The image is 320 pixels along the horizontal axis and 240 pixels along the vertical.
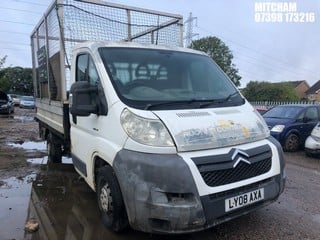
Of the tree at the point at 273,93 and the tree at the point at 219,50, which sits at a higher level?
the tree at the point at 219,50

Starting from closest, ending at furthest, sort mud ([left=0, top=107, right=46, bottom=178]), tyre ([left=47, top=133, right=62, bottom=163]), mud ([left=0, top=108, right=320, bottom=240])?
mud ([left=0, top=108, right=320, bottom=240])
tyre ([left=47, top=133, right=62, bottom=163])
mud ([left=0, top=107, right=46, bottom=178])

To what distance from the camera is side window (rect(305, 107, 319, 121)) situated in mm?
10750

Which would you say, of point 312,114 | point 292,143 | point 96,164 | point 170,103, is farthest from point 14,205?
point 312,114

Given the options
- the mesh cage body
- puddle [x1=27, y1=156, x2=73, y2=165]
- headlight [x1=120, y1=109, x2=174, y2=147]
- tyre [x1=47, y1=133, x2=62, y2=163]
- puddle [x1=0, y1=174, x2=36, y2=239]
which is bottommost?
puddle [x1=27, y1=156, x2=73, y2=165]

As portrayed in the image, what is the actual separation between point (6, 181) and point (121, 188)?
13.0 ft

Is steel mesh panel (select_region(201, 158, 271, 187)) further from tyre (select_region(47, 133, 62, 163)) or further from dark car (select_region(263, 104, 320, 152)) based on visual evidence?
dark car (select_region(263, 104, 320, 152))

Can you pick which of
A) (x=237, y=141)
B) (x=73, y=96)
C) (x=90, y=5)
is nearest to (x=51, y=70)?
(x=90, y=5)

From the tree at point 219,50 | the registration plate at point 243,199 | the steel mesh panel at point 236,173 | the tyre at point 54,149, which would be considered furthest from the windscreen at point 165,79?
the tree at point 219,50

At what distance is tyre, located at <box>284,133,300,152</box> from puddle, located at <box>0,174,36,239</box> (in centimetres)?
708

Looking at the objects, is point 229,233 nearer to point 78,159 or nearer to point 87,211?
point 87,211

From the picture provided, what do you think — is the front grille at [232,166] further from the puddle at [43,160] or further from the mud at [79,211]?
the puddle at [43,160]

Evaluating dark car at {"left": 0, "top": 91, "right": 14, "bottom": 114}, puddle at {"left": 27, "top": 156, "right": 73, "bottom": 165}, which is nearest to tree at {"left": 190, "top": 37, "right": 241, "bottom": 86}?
dark car at {"left": 0, "top": 91, "right": 14, "bottom": 114}

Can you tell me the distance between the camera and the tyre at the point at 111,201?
11.8ft

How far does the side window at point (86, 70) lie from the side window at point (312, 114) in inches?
324
